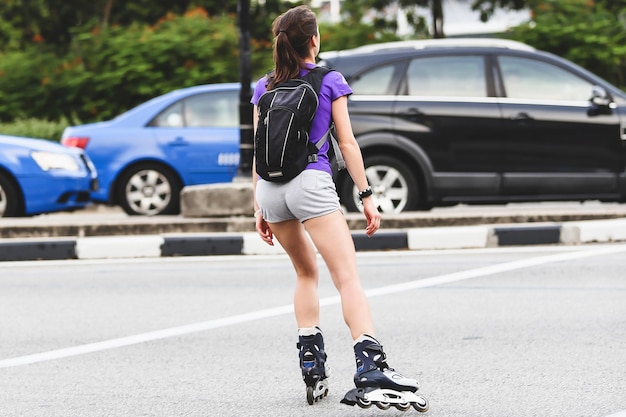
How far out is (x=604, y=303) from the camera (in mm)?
7441

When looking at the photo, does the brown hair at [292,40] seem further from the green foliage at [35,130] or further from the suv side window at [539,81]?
the green foliage at [35,130]

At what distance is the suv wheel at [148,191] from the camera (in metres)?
13.1

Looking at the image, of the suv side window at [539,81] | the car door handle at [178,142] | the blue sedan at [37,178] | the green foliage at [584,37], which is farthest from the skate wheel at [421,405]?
the green foliage at [584,37]

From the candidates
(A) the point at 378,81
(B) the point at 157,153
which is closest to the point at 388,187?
(A) the point at 378,81

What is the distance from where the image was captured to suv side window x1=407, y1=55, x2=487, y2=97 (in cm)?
1166

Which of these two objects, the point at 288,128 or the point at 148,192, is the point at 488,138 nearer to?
the point at 148,192

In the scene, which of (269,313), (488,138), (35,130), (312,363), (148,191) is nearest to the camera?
(312,363)

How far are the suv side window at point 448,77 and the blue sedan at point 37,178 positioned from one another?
3.44 metres

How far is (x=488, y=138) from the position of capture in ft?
37.8

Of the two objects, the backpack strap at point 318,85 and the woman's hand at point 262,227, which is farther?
the woman's hand at point 262,227

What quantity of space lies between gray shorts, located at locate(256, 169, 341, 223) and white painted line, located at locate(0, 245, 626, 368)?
1.90 m

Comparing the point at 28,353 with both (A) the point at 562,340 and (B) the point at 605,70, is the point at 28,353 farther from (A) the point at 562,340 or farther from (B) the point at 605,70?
(B) the point at 605,70

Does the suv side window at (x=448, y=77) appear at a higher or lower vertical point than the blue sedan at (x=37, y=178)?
higher

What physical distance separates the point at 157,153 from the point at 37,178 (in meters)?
1.58
